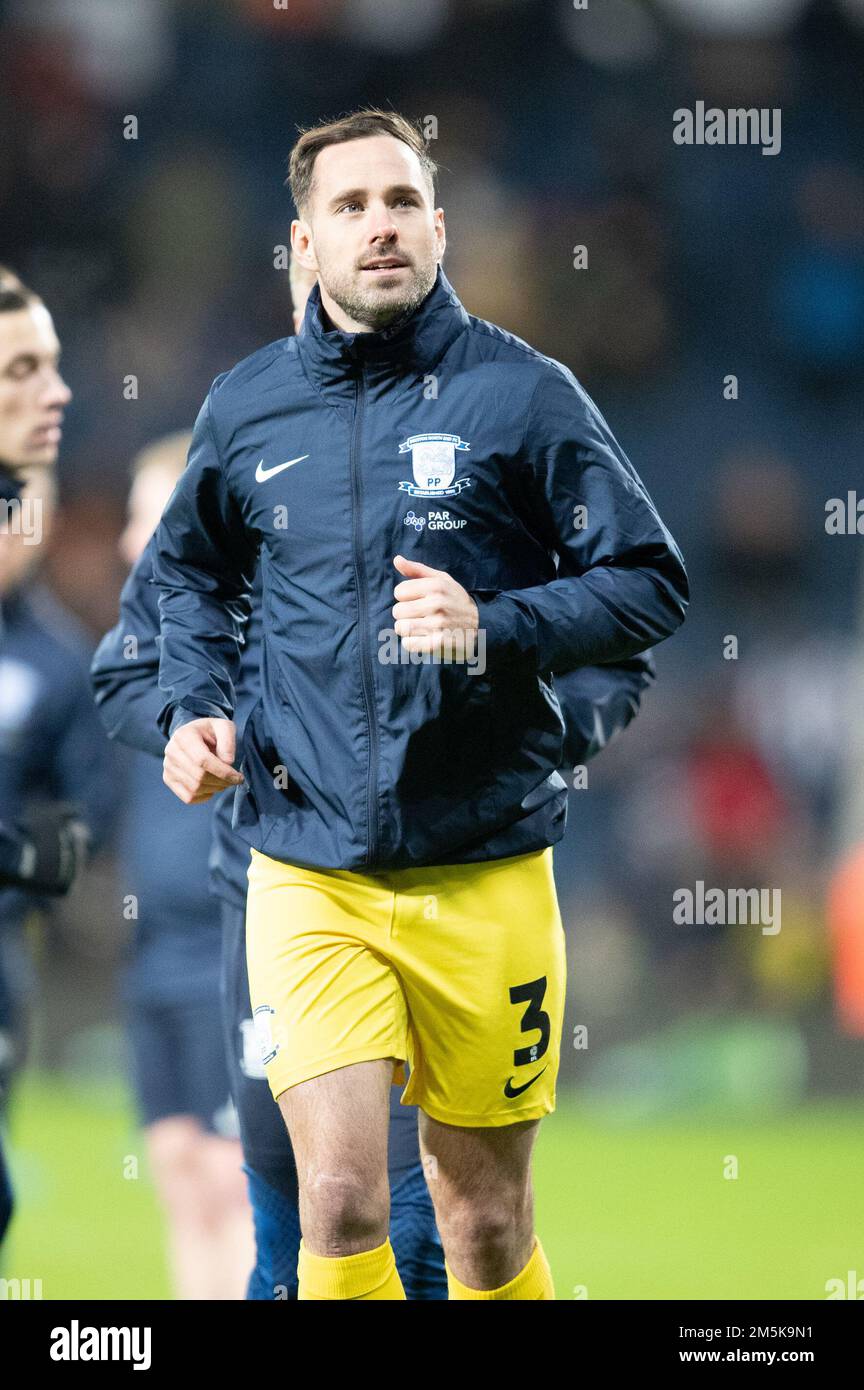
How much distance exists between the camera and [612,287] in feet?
30.9

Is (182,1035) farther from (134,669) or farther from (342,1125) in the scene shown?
(342,1125)

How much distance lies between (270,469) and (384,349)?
26 centimetres

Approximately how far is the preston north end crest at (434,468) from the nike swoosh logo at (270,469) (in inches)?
6.6

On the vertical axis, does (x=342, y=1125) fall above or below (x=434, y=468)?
below

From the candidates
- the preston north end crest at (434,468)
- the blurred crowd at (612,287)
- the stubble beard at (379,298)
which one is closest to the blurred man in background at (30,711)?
the stubble beard at (379,298)

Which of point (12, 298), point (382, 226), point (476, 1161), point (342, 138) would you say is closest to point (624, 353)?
point (12, 298)

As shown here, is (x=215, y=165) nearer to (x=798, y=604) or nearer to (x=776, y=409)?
(x=776, y=409)

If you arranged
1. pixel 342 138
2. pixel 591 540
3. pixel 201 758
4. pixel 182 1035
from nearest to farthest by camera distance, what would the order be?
pixel 201 758 → pixel 591 540 → pixel 342 138 → pixel 182 1035

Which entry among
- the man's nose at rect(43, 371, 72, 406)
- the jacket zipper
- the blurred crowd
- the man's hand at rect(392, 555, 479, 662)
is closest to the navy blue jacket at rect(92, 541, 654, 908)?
the jacket zipper

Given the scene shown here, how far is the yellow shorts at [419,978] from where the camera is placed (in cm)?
287

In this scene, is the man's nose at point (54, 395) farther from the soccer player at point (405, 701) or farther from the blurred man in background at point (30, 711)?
the soccer player at point (405, 701)

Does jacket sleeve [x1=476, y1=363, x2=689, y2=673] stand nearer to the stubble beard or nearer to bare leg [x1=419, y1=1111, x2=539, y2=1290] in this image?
the stubble beard
